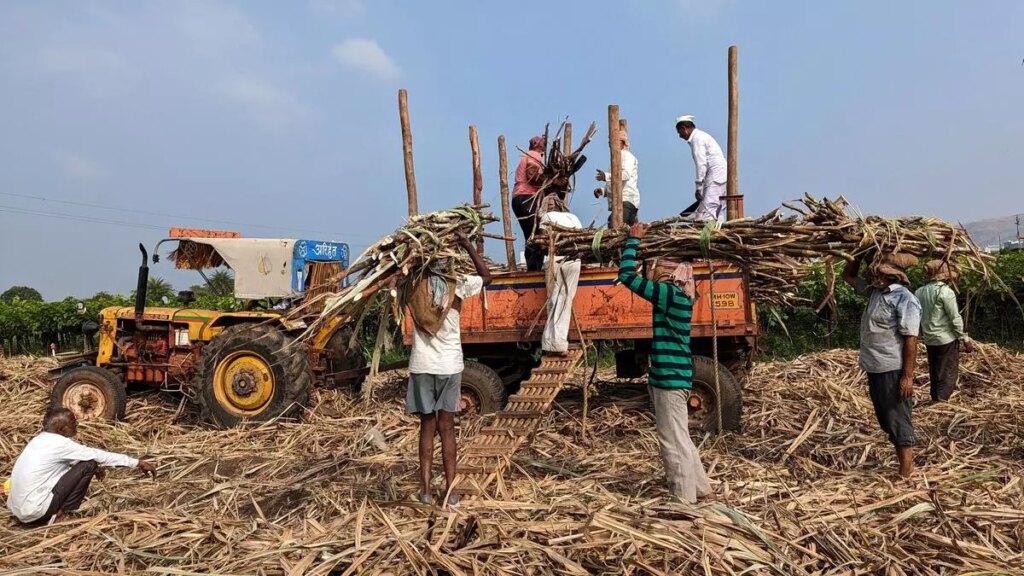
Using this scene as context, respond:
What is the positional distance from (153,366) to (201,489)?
359 cm

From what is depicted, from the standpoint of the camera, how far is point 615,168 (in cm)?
729

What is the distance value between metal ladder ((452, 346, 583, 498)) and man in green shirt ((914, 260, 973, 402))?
3544 millimetres

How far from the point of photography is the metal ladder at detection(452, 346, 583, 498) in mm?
4609

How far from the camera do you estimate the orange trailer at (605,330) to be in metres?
6.63

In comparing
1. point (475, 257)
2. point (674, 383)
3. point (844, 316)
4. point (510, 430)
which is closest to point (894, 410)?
point (674, 383)

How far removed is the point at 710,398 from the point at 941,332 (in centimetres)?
249

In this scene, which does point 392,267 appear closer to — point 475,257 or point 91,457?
point 475,257

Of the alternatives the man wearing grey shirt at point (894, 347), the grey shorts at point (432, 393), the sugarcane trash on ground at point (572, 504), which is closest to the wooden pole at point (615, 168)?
the sugarcane trash on ground at point (572, 504)

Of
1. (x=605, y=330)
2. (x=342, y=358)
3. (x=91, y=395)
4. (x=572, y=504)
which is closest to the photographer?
(x=572, y=504)

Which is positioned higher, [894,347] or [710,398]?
[894,347]

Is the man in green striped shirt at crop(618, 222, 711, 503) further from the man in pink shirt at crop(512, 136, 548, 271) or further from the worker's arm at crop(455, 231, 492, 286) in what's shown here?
the man in pink shirt at crop(512, 136, 548, 271)

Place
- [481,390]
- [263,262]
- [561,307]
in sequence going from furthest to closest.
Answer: [263,262] < [481,390] < [561,307]

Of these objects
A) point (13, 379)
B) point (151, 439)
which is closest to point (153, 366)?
point (151, 439)

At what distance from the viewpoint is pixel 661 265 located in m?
4.51
